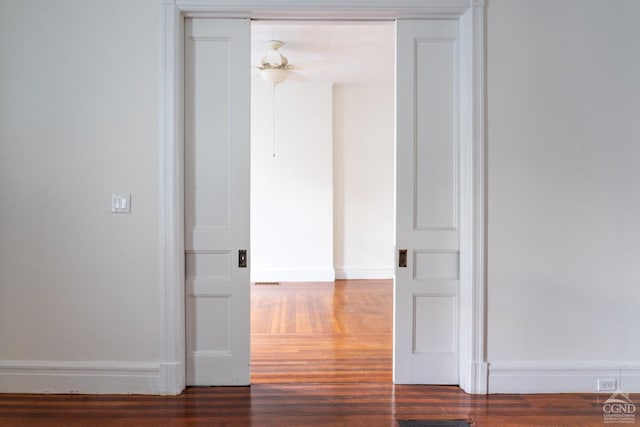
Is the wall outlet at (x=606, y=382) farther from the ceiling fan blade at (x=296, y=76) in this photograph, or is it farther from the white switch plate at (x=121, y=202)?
the ceiling fan blade at (x=296, y=76)

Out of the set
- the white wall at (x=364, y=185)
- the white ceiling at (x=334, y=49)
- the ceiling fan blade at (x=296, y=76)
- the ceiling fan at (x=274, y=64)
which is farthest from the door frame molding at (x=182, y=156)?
the white wall at (x=364, y=185)

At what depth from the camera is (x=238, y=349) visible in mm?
2984

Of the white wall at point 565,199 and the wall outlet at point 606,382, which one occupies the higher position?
the white wall at point 565,199

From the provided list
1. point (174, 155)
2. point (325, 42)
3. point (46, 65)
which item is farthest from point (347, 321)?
point (46, 65)

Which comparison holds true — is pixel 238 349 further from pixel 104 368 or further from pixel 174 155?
pixel 174 155

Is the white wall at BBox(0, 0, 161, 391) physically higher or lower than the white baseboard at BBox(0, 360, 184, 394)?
higher

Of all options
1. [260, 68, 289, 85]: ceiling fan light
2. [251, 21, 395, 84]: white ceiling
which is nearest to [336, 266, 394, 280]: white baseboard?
[251, 21, 395, 84]: white ceiling

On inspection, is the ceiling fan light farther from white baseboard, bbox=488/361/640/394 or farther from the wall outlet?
the wall outlet

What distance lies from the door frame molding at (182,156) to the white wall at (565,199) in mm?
95

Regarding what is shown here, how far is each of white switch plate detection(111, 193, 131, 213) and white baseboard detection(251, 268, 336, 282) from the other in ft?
13.9

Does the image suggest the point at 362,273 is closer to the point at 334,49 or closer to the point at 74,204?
the point at 334,49

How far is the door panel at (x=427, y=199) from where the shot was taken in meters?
2.97

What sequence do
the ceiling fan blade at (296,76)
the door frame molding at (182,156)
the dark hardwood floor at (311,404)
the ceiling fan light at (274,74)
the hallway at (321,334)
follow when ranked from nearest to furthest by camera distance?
1. the dark hardwood floor at (311,404)
2. the door frame molding at (182,156)
3. the hallway at (321,334)
4. the ceiling fan light at (274,74)
5. the ceiling fan blade at (296,76)

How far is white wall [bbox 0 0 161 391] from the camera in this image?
9.46ft
